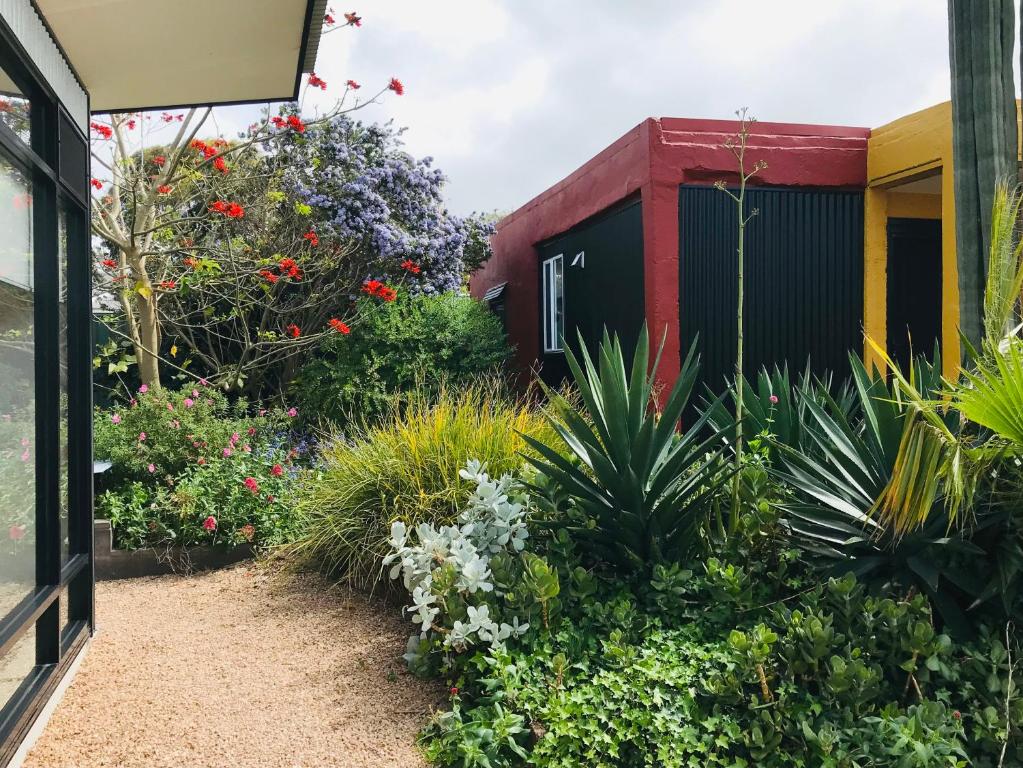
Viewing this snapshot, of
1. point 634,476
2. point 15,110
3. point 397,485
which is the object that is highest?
point 15,110

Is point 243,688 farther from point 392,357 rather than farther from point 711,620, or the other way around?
point 392,357

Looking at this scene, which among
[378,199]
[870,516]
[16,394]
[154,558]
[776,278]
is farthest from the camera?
[378,199]

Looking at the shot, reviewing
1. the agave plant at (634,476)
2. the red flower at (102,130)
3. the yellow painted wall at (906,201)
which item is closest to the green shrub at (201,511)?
the agave plant at (634,476)

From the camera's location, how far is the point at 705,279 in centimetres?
763

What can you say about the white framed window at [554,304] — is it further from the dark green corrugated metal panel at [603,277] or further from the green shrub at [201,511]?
the green shrub at [201,511]

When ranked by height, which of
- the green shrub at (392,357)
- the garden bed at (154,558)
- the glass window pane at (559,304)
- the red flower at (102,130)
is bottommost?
the garden bed at (154,558)

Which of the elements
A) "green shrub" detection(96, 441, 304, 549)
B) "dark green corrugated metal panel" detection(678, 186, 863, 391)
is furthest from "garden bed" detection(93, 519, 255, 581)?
"dark green corrugated metal panel" detection(678, 186, 863, 391)

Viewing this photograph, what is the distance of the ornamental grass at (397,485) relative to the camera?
16.0ft

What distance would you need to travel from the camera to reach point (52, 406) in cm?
369

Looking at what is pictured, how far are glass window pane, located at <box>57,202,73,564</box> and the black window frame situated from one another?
0.05 metres

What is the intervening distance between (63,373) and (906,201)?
24.9ft

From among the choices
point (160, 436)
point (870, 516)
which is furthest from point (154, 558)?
point (870, 516)

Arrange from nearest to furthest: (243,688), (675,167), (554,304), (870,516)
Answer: (870,516) → (243,688) → (675,167) → (554,304)

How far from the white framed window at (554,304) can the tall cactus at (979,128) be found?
6.12m
